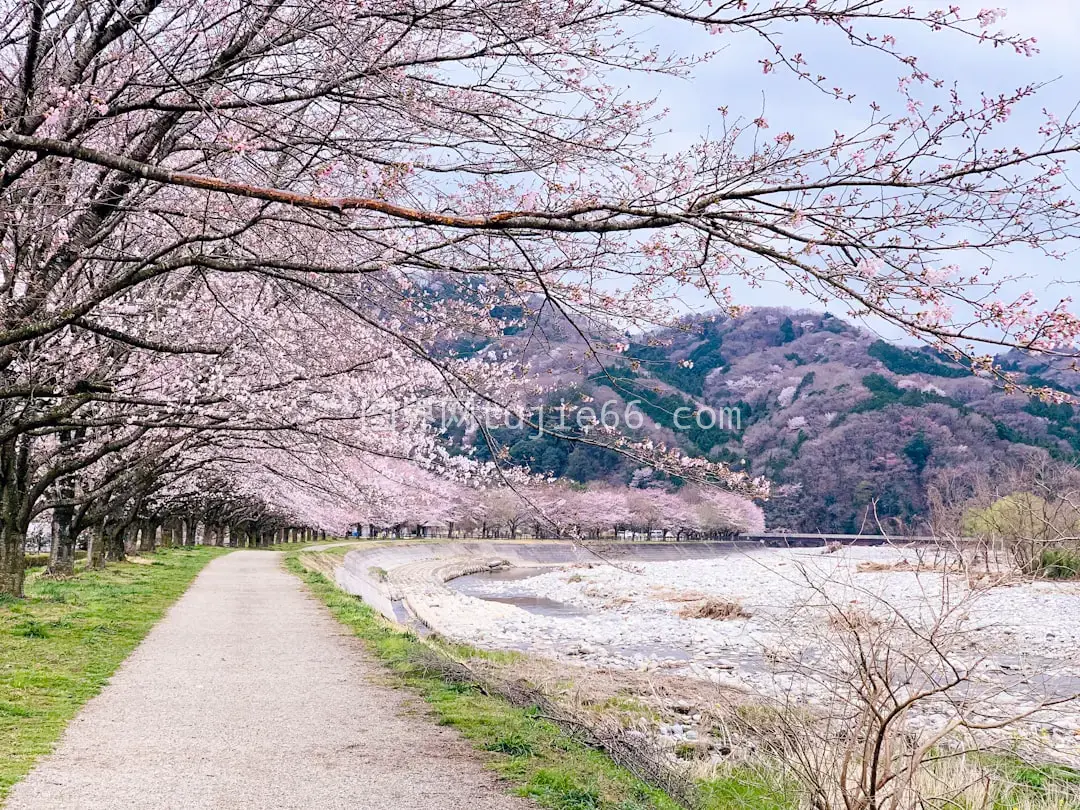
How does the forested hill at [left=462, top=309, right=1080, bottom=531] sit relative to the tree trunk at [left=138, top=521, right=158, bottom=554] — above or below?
above

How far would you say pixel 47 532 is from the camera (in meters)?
50.8

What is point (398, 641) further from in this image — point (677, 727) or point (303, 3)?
point (303, 3)

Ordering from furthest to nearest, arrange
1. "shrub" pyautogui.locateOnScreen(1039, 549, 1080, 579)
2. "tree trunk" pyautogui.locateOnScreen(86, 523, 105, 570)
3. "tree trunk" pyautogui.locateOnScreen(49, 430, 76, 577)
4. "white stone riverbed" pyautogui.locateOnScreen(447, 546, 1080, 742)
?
1. "tree trunk" pyautogui.locateOnScreen(86, 523, 105, 570)
2. "tree trunk" pyautogui.locateOnScreen(49, 430, 76, 577)
3. "white stone riverbed" pyautogui.locateOnScreen(447, 546, 1080, 742)
4. "shrub" pyautogui.locateOnScreen(1039, 549, 1080, 579)

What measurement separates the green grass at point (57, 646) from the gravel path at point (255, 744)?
20 cm

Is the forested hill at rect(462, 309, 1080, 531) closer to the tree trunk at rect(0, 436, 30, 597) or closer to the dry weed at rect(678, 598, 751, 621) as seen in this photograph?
the dry weed at rect(678, 598, 751, 621)

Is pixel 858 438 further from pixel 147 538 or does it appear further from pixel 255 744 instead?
pixel 255 744

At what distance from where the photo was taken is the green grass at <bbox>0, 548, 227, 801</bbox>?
22.2 ft

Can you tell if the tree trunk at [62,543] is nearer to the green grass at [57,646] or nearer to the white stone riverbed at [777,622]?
the green grass at [57,646]

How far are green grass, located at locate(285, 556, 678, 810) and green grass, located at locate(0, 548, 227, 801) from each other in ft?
10.4

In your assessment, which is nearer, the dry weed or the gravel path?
the gravel path

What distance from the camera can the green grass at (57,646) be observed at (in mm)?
6754

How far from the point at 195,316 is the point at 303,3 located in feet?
19.4

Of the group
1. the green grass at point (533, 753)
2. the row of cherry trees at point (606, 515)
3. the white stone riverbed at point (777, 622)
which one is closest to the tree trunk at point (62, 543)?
the white stone riverbed at point (777, 622)

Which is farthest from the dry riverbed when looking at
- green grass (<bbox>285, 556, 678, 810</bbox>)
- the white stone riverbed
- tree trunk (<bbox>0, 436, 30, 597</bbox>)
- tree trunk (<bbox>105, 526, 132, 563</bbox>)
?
tree trunk (<bbox>105, 526, 132, 563</bbox>)
